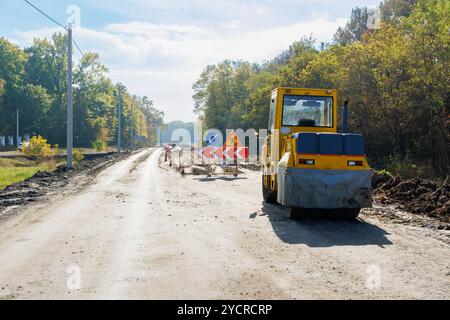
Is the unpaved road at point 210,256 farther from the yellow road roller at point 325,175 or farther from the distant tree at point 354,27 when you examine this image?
the distant tree at point 354,27

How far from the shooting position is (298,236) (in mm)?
9078

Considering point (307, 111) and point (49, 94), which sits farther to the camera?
point (49, 94)

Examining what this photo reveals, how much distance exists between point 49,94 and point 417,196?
84105 mm

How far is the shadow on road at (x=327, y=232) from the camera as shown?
8562mm

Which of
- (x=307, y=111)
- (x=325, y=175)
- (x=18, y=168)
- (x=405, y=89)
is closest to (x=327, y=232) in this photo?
(x=325, y=175)

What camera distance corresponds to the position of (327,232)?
9508mm

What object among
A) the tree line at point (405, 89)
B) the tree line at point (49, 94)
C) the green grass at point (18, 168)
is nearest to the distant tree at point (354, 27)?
the tree line at point (49, 94)

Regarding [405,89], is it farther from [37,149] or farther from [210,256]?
[37,149]

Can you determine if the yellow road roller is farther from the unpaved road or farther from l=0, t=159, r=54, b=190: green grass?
l=0, t=159, r=54, b=190: green grass

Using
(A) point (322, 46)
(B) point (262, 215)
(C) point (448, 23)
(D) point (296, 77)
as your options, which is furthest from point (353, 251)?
(A) point (322, 46)

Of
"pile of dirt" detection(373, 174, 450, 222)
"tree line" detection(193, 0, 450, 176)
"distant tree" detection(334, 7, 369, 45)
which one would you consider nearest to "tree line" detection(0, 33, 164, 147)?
"distant tree" detection(334, 7, 369, 45)

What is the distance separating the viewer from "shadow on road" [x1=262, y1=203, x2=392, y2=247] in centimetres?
856

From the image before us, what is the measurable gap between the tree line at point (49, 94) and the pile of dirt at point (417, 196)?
217ft
